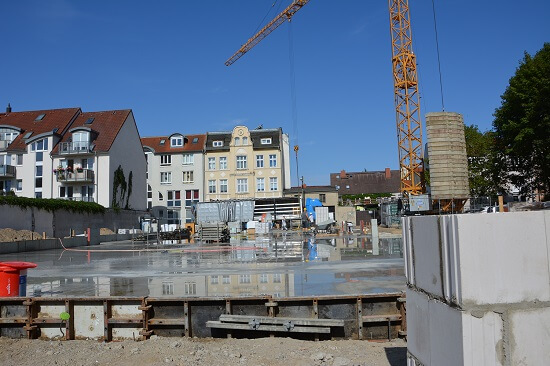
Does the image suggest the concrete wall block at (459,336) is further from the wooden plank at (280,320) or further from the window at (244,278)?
the window at (244,278)

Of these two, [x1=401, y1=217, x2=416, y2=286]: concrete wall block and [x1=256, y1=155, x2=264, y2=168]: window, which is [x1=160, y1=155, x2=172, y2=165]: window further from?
[x1=401, y1=217, x2=416, y2=286]: concrete wall block

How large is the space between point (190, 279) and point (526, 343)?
11.2 metres

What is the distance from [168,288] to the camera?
11.9m

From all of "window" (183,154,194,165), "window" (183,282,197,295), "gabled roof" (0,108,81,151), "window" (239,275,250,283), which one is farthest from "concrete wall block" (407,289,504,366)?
"window" (183,154,194,165)

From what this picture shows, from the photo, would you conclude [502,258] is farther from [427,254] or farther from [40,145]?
[40,145]

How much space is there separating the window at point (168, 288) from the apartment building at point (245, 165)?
5094cm

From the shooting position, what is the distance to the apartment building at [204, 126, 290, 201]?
211ft

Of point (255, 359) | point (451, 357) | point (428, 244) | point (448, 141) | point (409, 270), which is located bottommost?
point (255, 359)

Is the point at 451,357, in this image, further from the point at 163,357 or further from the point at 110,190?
the point at 110,190

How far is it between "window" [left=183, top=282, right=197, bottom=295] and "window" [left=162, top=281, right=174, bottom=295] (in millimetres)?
326

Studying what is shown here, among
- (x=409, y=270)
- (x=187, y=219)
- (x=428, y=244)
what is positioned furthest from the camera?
(x=187, y=219)

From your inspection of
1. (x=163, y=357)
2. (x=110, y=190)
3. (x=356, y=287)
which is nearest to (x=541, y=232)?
(x=163, y=357)

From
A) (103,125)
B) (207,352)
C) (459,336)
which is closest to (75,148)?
(103,125)

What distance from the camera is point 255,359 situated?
281 inches
